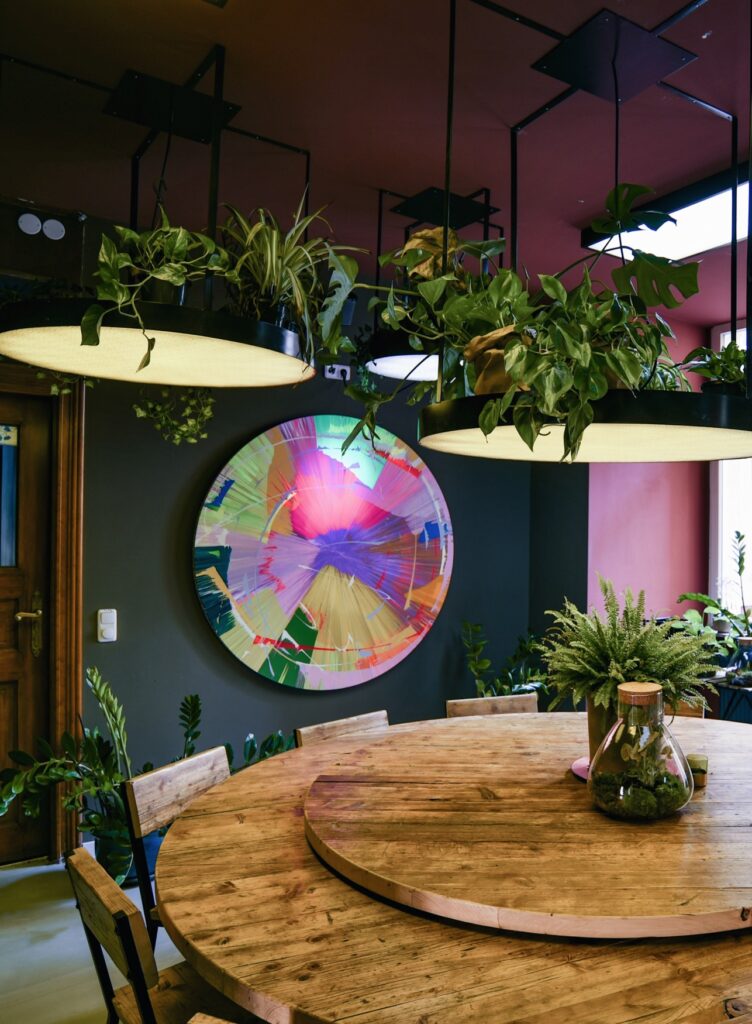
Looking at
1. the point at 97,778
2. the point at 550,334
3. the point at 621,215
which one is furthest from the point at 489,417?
the point at 97,778

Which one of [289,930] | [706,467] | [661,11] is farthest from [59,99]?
[706,467]

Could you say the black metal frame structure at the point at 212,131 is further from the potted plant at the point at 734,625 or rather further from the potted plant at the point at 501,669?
the potted plant at the point at 734,625

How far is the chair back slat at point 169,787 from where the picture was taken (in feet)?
5.53

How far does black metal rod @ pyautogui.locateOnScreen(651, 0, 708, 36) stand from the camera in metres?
1.68

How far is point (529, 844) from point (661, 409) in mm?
816

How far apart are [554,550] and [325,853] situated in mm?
2968

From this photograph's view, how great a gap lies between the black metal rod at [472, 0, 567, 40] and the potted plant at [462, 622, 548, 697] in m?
2.61

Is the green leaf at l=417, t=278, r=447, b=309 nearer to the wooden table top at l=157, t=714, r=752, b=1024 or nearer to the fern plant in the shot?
the fern plant

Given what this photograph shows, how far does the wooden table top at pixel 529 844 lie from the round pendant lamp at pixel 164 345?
921 millimetres

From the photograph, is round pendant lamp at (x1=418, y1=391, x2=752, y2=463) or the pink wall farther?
the pink wall

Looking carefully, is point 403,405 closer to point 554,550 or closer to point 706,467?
point 554,550

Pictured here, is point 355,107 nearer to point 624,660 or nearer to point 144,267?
point 144,267

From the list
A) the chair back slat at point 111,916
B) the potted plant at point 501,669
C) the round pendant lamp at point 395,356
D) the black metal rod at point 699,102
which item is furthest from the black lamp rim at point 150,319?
the potted plant at point 501,669

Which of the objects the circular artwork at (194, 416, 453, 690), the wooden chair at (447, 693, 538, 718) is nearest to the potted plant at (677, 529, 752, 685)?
the wooden chair at (447, 693, 538, 718)
